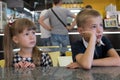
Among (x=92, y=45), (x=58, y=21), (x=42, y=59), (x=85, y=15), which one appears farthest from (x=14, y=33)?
(x=58, y=21)

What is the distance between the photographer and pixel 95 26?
1487 millimetres

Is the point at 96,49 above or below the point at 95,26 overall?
below

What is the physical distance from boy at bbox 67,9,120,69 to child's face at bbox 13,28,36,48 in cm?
33

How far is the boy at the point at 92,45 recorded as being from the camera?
1.36 meters

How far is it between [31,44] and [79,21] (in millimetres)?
369

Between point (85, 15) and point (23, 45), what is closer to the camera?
point (85, 15)

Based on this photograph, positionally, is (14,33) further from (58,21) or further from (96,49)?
(58,21)

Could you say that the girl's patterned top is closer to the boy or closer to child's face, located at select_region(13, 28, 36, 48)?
child's face, located at select_region(13, 28, 36, 48)

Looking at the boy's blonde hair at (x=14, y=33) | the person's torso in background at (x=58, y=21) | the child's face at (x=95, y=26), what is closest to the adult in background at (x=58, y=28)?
the person's torso in background at (x=58, y=21)

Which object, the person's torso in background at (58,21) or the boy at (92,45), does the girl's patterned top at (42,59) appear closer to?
the boy at (92,45)

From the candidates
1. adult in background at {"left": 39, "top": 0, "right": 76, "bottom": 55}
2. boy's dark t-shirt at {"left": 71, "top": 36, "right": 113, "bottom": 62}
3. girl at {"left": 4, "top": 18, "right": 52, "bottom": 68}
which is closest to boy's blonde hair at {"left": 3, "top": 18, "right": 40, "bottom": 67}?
girl at {"left": 4, "top": 18, "right": 52, "bottom": 68}

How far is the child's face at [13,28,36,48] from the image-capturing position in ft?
5.70

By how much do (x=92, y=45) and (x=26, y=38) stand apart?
56cm

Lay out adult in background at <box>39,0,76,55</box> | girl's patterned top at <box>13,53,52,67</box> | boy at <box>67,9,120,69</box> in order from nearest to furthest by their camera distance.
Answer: boy at <box>67,9,120,69</box>
girl's patterned top at <box>13,53,52,67</box>
adult in background at <box>39,0,76,55</box>
